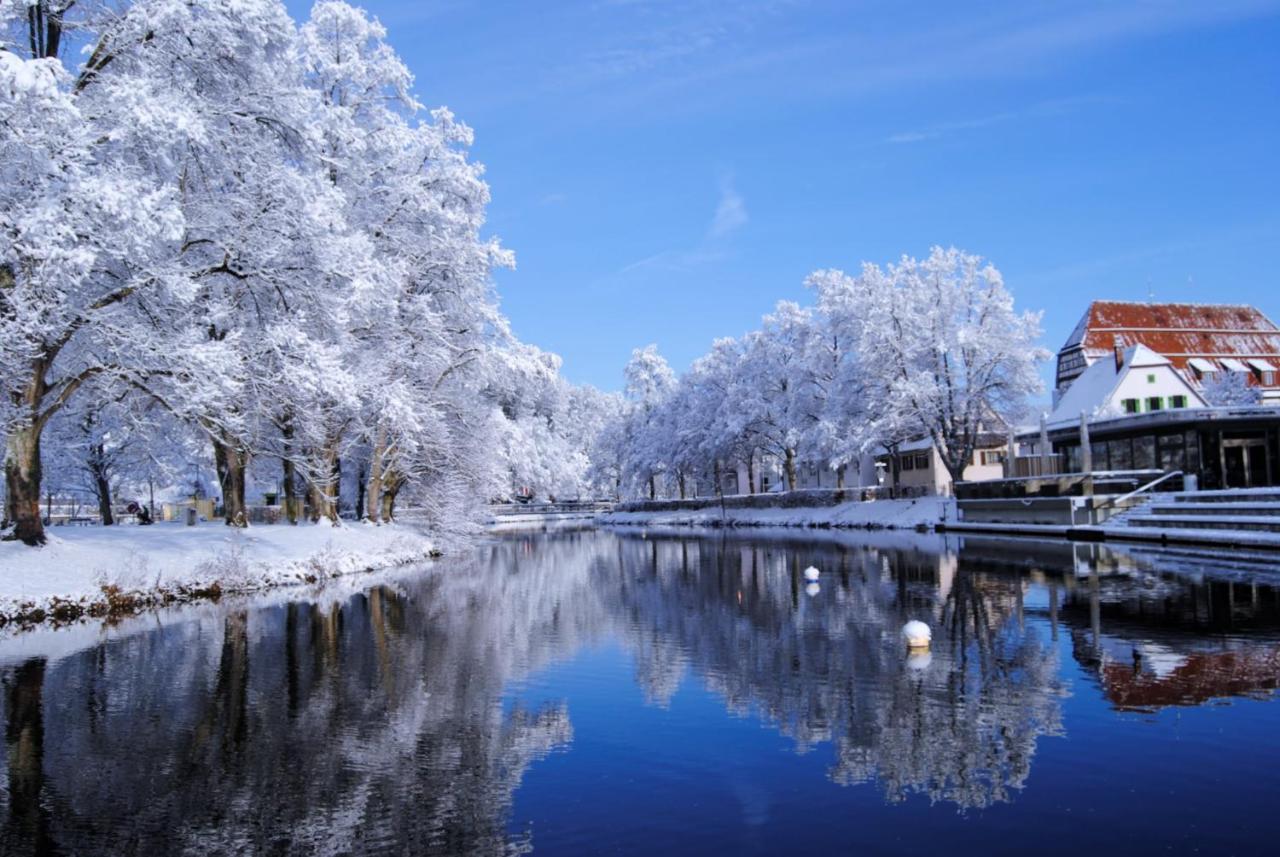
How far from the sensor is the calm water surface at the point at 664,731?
7.18 meters

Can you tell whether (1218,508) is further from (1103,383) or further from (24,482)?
(24,482)

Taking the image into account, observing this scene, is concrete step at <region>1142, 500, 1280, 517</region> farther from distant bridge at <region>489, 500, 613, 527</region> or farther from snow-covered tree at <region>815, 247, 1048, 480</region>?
distant bridge at <region>489, 500, 613, 527</region>

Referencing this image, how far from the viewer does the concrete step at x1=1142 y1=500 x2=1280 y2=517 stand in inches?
1220

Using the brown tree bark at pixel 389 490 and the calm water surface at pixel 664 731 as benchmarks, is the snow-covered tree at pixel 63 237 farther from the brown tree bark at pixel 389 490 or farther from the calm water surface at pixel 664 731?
the brown tree bark at pixel 389 490

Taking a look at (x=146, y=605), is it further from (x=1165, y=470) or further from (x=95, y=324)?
(x=1165, y=470)

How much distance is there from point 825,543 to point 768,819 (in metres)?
37.1

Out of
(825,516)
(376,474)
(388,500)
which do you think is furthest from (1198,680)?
(825,516)

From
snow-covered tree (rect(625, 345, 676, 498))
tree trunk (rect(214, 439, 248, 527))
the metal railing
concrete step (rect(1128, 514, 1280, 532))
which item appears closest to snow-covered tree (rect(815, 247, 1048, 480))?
the metal railing

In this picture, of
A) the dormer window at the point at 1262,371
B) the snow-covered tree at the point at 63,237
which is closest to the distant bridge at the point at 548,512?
the dormer window at the point at 1262,371

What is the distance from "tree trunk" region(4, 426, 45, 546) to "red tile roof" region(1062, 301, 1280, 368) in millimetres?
75384

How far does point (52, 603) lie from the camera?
19438 millimetres

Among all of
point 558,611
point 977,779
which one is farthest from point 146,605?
point 977,779

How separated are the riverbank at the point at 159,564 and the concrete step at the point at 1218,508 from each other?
29.6 meters

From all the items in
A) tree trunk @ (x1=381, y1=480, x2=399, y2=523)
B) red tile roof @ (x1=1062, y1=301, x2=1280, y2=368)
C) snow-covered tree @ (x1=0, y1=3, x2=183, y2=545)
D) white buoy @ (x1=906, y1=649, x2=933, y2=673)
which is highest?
red tile roof @ (x1=1062, y1=301, x2=1280, y2=368)
